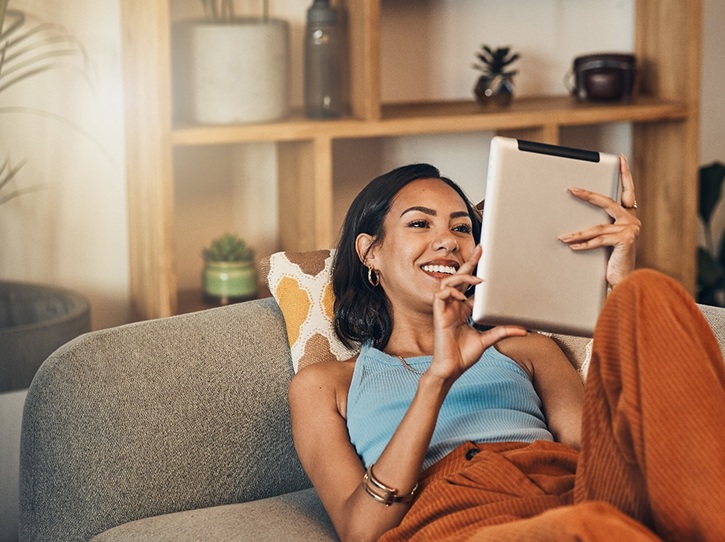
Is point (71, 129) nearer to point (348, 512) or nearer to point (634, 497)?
point (348, 512)

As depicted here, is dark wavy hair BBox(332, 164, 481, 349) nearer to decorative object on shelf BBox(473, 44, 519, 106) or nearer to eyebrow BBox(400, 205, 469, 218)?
eyebrow BBox(400, 205, 469, 218)

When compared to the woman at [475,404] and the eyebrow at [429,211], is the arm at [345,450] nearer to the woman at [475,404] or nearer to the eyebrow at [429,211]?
the woman at [475,404]

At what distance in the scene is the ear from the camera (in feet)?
5.81

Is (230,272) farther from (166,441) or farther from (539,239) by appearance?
(539,239)

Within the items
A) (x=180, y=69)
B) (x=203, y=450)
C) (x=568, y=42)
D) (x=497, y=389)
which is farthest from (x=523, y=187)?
(x=568, y=42)

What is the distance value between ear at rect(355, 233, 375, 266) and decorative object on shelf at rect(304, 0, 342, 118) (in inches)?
31.3

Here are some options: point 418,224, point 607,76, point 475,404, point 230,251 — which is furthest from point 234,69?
point 475,404

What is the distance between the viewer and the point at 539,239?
1.48 meters

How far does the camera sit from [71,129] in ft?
8.04

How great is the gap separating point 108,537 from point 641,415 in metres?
0.77

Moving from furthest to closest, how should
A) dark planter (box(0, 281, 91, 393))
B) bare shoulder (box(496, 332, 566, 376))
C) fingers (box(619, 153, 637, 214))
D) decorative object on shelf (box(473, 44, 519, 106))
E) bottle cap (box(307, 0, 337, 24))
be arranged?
decorative object on shelf (box(473, 44, 519, 106))
bottle cap (box(307, 0, 337, 24))
dark planter (box(0, 281, 91, 393))
bare shoulder (box(496, 332, 566, 376))
fingers (box(619, 153, 637, 214))

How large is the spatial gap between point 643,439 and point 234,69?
145 cm

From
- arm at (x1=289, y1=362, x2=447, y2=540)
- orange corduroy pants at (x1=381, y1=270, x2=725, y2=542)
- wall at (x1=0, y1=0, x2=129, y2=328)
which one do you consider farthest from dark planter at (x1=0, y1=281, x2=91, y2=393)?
orange corduroy pants at (x1=381, y1=270, x2=725, y2=542)

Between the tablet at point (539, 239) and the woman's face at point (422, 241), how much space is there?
195mm
